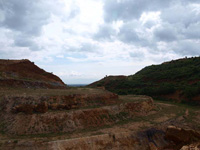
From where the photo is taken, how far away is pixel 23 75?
95.7ft

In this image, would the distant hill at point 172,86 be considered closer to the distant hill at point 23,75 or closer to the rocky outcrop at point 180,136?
the rocky outcrop at point 180,136

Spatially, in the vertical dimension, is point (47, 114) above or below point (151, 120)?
above

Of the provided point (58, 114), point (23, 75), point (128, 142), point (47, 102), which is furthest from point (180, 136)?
point (23, 75)

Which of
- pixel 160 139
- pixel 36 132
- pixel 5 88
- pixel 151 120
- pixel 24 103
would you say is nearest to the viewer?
pixel 36 132

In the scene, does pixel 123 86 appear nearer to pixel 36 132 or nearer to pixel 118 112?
pixel 118 112

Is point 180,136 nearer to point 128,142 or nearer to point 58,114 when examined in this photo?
point 128,142

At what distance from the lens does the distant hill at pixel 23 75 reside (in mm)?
24578

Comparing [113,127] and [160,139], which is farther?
[113,127]

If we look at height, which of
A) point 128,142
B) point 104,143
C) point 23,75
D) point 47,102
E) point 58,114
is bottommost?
point 128,142

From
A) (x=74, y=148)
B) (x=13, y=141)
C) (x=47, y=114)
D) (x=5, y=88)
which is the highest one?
(x=5, y=88)

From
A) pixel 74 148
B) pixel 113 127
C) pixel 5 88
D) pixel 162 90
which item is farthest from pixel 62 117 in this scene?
pixel 162 90

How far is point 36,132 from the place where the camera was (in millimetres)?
14320

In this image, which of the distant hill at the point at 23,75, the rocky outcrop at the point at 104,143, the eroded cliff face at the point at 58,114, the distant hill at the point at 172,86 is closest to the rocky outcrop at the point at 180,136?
the rocky outcrop at the point at 104,143

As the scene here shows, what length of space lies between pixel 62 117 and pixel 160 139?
9096 millimetres
